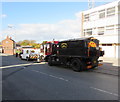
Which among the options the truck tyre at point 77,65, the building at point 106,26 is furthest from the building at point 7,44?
the truck tyre at point 77,65

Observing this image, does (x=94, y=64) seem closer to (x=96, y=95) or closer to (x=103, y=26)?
(x=96, y=95)

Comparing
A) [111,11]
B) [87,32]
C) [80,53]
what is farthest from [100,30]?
[80,53]

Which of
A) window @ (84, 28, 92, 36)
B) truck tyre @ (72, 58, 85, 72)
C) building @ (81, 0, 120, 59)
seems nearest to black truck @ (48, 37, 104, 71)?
truck tyre @ (72, 58, 85, 72)

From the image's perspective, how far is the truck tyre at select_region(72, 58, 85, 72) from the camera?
9633 mm

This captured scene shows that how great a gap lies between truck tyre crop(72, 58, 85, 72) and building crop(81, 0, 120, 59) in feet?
50.7

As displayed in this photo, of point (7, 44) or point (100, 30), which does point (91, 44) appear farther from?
point (7, 44)

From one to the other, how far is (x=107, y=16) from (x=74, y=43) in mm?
→ 16995

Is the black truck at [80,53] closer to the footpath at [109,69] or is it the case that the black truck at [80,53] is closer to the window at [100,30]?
the footpath at [109,69]

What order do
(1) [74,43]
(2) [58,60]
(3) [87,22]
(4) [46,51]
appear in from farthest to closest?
(3) [87,22] < (4) [46,51] < (2) [58,60] < (1) [74,43]

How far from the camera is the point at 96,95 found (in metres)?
4.86

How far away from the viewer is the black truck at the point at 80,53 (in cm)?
953

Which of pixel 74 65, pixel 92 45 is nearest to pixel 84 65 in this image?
pixel 74 65

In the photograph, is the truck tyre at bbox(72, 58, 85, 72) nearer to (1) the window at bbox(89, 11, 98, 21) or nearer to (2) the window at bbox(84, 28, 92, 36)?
(2) the window at bbox(84, 28, 92, 36)

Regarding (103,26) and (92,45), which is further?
(103,26)
